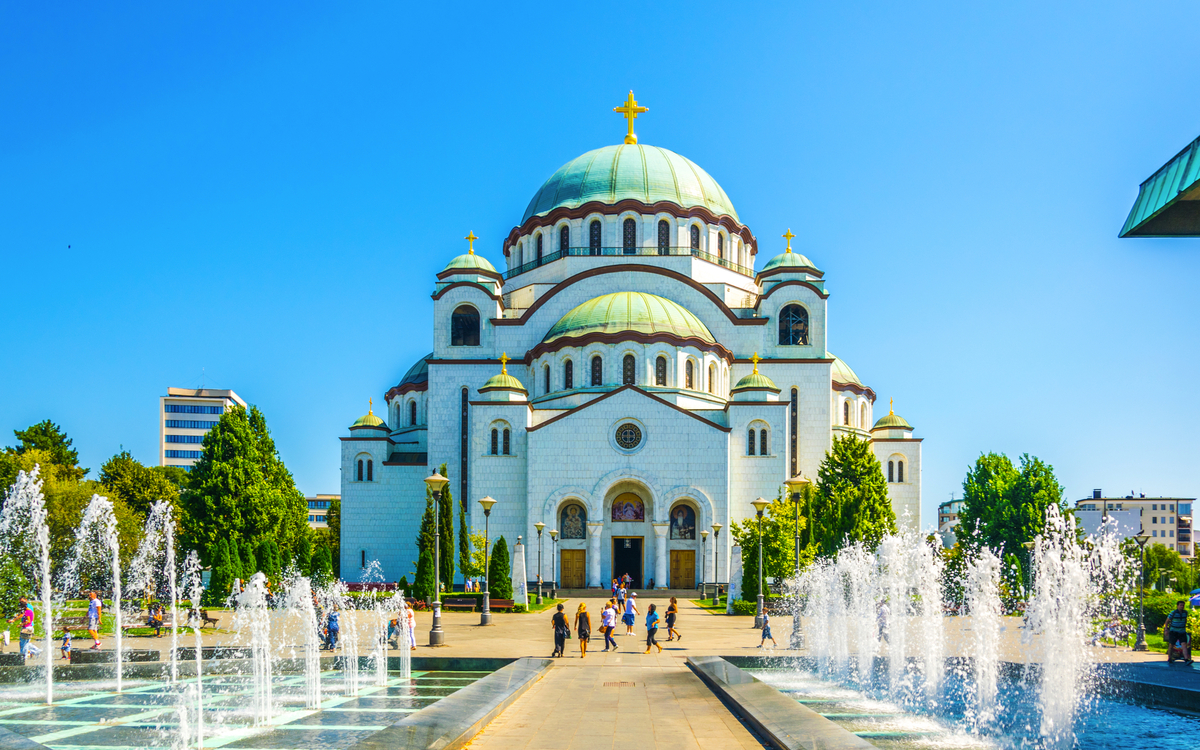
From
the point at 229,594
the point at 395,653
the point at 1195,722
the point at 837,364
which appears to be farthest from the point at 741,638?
the point at 837,364

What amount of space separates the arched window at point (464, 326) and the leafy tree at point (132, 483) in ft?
55.0

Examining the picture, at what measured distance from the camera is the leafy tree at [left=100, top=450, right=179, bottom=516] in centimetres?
5084

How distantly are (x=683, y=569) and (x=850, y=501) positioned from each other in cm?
771

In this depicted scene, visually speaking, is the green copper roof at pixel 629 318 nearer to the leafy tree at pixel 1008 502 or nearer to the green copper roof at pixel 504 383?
the green copper roof at pixel 504 383

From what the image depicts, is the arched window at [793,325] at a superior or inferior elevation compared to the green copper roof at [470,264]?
inferior

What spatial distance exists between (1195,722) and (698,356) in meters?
32.7

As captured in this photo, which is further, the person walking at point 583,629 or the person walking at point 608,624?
the person walking at point 608,624

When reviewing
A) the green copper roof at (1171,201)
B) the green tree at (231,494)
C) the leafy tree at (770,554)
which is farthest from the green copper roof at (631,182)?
the green copper roof at (1171,201)

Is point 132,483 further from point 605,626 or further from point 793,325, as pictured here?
point 605,626

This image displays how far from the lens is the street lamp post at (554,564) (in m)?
41.4

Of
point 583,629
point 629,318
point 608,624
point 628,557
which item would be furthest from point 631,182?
point 583,629

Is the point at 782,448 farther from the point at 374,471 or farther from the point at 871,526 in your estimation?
the point at 374,471

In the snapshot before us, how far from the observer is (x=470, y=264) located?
51500mm

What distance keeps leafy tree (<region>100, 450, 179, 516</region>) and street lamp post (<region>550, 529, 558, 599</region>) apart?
70.1 feet
